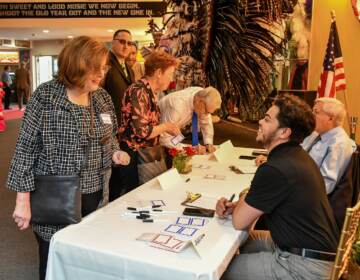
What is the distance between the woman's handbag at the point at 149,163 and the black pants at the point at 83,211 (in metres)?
0.61

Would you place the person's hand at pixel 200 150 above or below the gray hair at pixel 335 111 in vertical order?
below

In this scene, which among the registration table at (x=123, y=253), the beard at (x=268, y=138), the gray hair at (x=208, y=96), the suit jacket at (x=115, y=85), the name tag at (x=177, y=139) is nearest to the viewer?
the registration table at (x=123, y=253)

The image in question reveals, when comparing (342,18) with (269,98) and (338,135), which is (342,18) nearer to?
(269,98)

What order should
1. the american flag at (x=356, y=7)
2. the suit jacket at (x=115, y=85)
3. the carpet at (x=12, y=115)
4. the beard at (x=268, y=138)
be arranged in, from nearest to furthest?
the beard at (x=268, y=138) → the suit jacket at (x=115, y=85) → the american flag at (x=356, y=7) → the carpet at (x=12, y=115)

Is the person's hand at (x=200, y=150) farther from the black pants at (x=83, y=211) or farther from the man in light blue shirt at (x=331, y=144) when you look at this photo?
the black pants at (x=83, y=211)

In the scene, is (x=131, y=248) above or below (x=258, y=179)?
below

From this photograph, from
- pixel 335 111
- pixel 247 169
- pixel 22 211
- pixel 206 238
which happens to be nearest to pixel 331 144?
pixel 335 111

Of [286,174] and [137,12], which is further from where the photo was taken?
[137,12]

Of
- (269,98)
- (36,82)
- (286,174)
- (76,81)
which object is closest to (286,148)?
(286,174)

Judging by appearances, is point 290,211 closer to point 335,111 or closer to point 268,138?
point 268,138

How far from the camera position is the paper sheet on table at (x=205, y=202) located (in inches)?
77.3

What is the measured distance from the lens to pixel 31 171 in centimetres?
167

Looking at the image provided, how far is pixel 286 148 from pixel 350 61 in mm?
2830

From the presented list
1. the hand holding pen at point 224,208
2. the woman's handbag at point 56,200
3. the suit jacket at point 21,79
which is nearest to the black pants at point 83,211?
the woman's handbag at point 56,200
